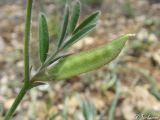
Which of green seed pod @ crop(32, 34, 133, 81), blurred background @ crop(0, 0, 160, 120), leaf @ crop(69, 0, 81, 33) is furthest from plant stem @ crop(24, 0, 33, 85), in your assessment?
blurred background @ crop(0, 0, 160, 120)

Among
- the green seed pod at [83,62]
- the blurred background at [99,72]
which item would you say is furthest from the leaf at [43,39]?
the blurred background at [99,72]

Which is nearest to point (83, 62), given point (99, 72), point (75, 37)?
point (75, 37)

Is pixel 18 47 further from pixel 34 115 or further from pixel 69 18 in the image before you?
pixel 69 18

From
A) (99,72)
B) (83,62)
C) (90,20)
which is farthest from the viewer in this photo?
(99,72)

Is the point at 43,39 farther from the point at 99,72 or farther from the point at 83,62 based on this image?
the point at 99,72

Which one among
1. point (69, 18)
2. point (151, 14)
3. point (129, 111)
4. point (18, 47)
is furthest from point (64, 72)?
point (151, 14)

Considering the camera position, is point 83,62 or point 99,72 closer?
point 83,62
